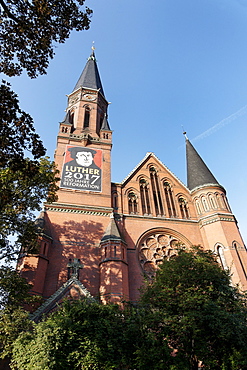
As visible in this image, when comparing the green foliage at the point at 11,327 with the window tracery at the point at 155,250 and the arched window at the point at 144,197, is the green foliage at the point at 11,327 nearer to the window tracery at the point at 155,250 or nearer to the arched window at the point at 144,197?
the window tracery at the point at 155,250

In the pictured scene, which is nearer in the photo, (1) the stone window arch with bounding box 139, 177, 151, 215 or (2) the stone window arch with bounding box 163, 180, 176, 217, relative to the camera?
(1) the stone window arch with bounding box 139, 177, 151, 215

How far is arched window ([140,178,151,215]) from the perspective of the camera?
856 inches

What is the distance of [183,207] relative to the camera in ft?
74.7

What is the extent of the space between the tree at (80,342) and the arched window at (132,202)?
11.2m

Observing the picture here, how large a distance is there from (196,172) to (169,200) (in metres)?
4.10

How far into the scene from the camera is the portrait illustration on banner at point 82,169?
832 inches

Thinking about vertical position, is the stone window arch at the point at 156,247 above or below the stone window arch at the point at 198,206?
below

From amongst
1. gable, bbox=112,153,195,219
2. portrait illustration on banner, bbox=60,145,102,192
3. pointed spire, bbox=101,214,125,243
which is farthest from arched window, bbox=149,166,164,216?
portrait illustration on banner, bbox=60,145,102,192

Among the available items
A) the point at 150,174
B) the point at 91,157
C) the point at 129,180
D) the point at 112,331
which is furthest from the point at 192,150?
the point at 112,331

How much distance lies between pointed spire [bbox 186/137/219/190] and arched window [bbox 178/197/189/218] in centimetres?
155

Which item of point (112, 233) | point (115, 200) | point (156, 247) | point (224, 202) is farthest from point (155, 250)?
point (224, 202)

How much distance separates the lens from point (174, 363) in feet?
30.6

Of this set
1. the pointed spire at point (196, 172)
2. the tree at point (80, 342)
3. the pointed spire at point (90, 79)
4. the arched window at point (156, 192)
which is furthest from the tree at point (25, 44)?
the pointed spire at point (90, 79)

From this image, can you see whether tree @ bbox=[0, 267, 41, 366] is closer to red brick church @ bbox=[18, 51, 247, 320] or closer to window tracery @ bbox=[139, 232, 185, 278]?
red brick church @ bbox=[18, 51, 247, 320]
